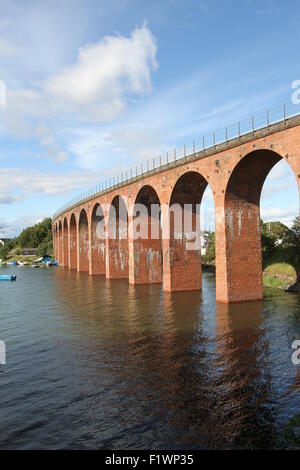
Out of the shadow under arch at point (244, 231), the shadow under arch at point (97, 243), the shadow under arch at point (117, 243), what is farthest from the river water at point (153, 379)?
the shadow under arch at point (97, 243)

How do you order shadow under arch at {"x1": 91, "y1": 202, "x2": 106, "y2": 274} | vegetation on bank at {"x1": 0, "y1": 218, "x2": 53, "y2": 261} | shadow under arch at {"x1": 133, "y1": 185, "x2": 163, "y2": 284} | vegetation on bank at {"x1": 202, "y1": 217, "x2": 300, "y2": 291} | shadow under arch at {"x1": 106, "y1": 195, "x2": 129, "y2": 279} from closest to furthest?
vegetation on bank at {"x1": 202, "y1": 217, "x2": 300, "y2": 291}, shadow under arch at {"x1": 133, "y1": 185, "x2": 163, "y2": 284}, shadow under arch at {"x1": 106, "y1": 195, "x2": 129, "y2": 279}, shadow under arch at {"x1": 91, "y1": 202, "x2": 106, "y2": 274}, vegetation on bank at {"x1": 0, "y1": 218, "x2": 53, "y2": 261}

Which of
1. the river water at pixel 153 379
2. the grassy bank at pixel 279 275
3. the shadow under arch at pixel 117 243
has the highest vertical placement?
the shadow under arch at pixel 117 243

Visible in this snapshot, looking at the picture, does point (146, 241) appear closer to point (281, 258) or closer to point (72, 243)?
point (281, 258)

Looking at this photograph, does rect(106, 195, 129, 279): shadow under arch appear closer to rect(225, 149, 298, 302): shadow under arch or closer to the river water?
the river water

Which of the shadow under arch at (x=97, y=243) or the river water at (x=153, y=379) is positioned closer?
the river water at (x=153, y=379)

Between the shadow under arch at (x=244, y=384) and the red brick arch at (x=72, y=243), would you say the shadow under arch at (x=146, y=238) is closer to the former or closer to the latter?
the shadow under arch at (x=244, y=384)

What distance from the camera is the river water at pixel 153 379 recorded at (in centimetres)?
726

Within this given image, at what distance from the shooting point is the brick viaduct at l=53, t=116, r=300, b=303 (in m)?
17.7

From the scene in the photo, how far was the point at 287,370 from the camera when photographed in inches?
416

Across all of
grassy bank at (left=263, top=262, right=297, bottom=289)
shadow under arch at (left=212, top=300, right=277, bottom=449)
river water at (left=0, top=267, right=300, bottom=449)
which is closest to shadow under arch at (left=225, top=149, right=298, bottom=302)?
river water at (left=0, top=267, right=300, bottom=449)

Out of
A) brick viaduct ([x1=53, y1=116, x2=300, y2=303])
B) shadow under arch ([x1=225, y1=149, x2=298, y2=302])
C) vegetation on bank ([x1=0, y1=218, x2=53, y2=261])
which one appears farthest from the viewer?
vegetation on bank ([x1=0, y1=218, x2=53, y2=261])

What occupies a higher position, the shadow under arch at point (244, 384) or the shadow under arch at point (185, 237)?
the shadow under arch at point (185, 237)

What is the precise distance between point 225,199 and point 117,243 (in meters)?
18.4

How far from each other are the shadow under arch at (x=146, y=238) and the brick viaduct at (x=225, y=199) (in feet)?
0.26
